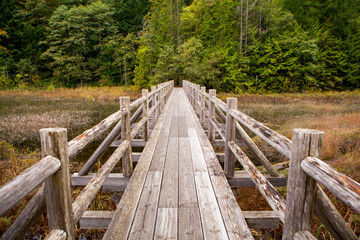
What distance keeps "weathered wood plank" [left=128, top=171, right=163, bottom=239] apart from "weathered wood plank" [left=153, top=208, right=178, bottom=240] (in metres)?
0.05

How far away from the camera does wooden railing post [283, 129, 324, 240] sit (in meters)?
1.52

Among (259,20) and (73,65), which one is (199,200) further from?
(73,65)

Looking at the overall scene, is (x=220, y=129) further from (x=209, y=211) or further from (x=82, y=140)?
(x=82, y=140)

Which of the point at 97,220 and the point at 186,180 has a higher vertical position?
the point at 186,180

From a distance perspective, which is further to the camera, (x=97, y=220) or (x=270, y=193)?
(x=97, y=220)

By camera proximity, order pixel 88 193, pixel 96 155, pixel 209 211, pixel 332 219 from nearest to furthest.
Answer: pixel 332 219, pixel 88 193, pixel 209 211, pixel 96 155

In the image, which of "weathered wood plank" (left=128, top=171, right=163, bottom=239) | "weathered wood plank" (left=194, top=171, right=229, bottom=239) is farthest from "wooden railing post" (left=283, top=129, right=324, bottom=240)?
"weathered wood plank" (left=128, top=171, right=163, bottom=239)

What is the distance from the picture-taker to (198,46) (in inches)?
1149

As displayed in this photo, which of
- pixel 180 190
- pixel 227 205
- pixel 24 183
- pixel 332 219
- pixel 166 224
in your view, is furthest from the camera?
pixel 180 190

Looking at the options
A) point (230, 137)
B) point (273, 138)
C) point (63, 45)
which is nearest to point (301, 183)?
point (273, 138)

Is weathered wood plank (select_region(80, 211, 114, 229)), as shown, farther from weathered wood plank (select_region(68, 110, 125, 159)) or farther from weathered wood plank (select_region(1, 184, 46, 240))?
weathered wood plank (select_region(1, 184, 46, 240))

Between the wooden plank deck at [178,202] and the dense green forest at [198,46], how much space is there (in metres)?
24.2

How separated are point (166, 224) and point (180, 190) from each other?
74cm

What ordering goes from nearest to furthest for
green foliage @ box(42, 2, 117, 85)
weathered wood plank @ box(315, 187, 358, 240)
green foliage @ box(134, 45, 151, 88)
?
weathered wood plank @ box(315, 187, 358, 240) < green foliage @ box(134, 45, 151, 88) < green foliage @ box(42, 2, 117, 85)
